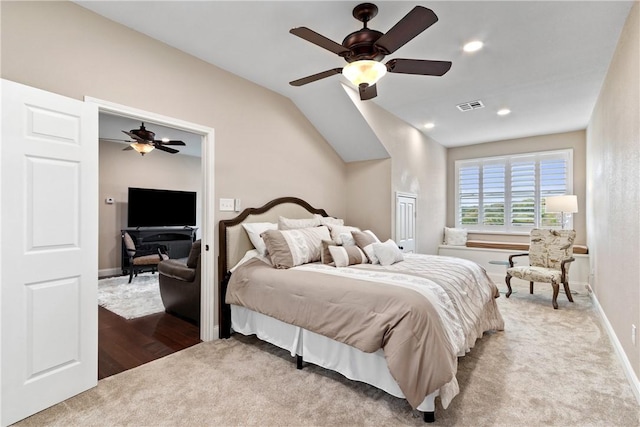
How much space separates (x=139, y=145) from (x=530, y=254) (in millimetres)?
6155

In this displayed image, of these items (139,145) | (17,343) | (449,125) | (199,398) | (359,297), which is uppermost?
(449,125)

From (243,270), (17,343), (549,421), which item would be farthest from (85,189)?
(549,421)

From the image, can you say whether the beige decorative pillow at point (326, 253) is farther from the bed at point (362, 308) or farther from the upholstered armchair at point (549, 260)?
the upholstered armchair at point (549, 260)

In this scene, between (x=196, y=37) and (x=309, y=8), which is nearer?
(x=309, y=8)

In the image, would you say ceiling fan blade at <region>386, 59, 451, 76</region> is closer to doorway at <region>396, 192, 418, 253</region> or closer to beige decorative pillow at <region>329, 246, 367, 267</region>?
beige decorative pillow at <region>329, 246, 367, 267</region>

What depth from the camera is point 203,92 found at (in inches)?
121

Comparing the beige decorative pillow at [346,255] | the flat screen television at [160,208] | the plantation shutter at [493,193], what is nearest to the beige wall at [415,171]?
the plantation shutter at [493,193]

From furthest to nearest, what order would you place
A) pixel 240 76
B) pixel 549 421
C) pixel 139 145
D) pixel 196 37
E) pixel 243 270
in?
1. pixel 139 145
2. pixel 240 76
3. pixel 243 270
4. pixel 196 37
5. pixel 549 421

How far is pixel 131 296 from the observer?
447cm

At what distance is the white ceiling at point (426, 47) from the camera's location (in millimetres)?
2285

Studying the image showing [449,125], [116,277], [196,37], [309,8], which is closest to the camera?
[309,8]

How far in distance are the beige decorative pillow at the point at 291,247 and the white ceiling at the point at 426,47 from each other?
173cm

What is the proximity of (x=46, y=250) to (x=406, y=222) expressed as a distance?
4.38 meters

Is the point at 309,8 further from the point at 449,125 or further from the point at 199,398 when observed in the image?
the point at 449,125
